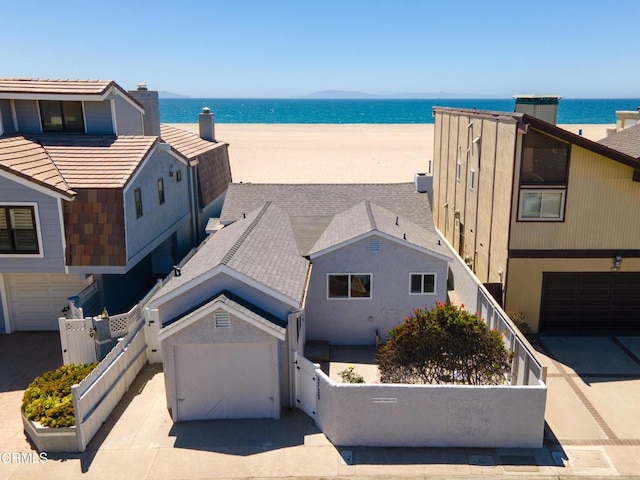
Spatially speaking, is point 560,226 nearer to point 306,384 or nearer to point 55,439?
point 306,384

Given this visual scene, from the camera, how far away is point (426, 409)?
1309 cm

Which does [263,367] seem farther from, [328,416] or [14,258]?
[14,258]

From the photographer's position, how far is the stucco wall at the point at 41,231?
17.6m

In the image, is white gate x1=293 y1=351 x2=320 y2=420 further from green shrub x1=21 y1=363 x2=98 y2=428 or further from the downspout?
the downspout

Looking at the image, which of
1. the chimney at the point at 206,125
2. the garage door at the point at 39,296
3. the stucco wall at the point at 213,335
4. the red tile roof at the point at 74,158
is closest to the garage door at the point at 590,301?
the stucco wall at the point at 213,335

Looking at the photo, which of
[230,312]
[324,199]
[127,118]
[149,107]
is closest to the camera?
[230,312]

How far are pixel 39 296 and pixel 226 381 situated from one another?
9537 mm

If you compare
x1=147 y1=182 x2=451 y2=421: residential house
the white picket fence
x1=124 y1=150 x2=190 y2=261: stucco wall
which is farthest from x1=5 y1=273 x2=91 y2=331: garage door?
x1=147 y1=182 x2=451 y2=421: residential house

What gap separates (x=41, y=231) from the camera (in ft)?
59.0

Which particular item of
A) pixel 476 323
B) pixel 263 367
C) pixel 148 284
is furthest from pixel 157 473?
pixel 148 284

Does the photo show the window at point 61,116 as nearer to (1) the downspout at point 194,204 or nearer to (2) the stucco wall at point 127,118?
(2) the stucco wall at point 127,118

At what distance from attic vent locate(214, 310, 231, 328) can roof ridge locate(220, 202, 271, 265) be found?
1.35 meters

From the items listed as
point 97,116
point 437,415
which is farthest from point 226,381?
point 97,116

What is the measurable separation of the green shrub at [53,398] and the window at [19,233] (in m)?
4.96
